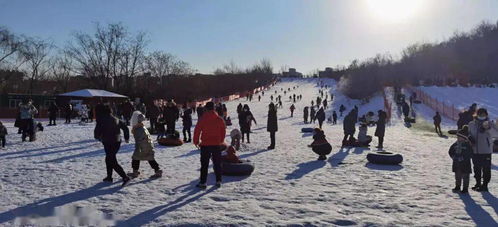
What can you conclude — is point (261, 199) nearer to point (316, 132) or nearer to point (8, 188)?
point (8, 188)

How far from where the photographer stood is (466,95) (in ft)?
172

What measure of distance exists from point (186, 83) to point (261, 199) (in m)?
74.3

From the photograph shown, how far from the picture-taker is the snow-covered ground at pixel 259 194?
6176 mm

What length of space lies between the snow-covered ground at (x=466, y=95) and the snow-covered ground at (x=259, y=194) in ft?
128

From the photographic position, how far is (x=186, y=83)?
8044cm

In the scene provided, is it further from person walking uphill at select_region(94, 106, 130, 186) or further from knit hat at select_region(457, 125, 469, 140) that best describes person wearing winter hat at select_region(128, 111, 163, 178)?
knit hat at select_region(457, 125, 469, 140)

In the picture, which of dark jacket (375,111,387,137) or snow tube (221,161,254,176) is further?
dark jacket (375,111,387,137)

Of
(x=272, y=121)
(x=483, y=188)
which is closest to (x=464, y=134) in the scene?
(x=483, y=188)

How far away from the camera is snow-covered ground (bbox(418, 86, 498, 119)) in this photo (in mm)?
47125

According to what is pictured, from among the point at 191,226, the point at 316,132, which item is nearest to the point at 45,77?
the point at 316,132

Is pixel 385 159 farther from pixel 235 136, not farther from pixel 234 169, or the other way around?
pixel 235 136

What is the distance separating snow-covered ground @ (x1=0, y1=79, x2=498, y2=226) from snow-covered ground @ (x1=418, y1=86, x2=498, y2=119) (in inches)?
1536

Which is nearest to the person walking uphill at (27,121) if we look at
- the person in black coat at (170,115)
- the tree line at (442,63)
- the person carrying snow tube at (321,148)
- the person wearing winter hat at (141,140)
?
the person in black coat at (170,115)

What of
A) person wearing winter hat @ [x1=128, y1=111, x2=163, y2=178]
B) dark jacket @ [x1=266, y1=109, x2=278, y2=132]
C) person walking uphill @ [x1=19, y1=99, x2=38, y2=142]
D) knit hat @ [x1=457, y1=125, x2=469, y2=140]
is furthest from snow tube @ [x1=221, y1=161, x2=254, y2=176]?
person walking uphill @ [x1=19, y1=99, x2=38, y2=142]
